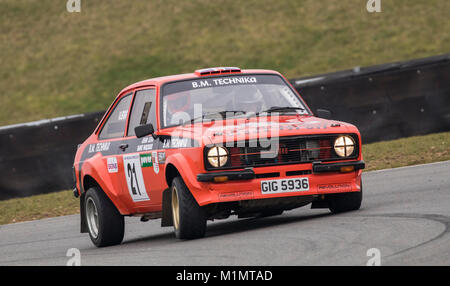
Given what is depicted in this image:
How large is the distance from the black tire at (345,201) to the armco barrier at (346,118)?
22.4 feet

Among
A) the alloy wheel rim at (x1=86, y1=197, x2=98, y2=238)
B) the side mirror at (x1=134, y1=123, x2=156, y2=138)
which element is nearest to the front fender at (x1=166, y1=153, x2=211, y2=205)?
the side mirror at (x1=134, y1=123, x2=156, y2=138)

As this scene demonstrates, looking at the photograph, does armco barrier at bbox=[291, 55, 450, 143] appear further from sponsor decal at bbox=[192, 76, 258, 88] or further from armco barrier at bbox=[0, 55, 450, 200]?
sponsor decal at bbox=[192, 76, 258, 88]

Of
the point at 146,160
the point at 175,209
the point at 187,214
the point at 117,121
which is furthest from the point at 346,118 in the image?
the point at 187,214

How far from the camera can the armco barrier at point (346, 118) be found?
14.8 metres

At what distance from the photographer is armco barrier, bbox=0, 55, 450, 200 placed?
1475cm

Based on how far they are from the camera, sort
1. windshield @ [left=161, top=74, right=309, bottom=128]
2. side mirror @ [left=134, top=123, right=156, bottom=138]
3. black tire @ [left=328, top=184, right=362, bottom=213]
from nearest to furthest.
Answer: side mirror @ [left=134, top=123, right=156, bottom=138] → black tire @ [left=328, top=184, right=362, bottom=213] → windshield @ [left=161, top=74, right=309, bottom=128]

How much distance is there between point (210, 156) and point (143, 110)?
1.66 meters

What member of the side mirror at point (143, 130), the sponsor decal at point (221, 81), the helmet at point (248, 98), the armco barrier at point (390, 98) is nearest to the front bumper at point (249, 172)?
the side mirror at point (143, 130)

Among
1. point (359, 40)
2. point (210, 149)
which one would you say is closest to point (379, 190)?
point (210, 149)

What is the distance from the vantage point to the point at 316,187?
788 centimetres

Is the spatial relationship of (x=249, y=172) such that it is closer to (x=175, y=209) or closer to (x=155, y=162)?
(x=175, y=209)

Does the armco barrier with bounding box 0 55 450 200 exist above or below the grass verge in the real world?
above

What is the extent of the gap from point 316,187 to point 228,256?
157cm

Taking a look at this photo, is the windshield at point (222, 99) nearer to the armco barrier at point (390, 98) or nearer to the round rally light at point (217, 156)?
the round rally light at point (217, 156)
